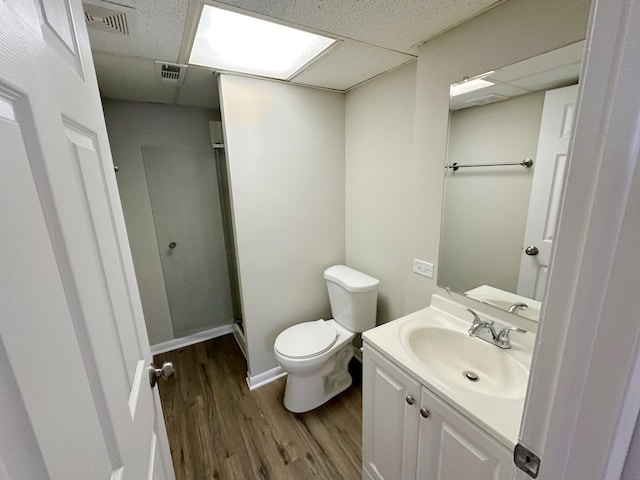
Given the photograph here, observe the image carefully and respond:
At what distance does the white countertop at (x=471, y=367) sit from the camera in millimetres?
800

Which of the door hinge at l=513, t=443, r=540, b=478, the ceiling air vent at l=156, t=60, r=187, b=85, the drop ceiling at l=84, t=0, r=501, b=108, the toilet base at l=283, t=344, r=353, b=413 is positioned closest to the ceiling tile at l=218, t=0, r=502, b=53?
the drop ceiling at l=84, t=0, r=501, b=108

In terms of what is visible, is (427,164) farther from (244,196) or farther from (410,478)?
(410,478)

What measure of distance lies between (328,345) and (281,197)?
107 centimetres

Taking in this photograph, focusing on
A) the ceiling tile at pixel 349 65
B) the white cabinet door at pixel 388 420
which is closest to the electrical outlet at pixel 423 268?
the white cabinet door at pixel 388 420

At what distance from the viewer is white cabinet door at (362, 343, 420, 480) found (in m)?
1.07

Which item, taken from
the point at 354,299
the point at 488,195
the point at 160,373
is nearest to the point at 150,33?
the point at 160,373

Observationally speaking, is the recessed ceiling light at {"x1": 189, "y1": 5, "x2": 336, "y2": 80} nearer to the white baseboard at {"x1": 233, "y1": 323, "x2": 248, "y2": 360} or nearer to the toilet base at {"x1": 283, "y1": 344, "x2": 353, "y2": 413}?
the toilet base at {"x1": 283, "y1": 344, "x2": 353, "y2": 413}

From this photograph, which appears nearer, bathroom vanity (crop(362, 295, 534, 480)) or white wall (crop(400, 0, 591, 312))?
bathroom vanity (crop(362, 295, 534, 480))

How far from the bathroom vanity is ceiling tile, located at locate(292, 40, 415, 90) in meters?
1.32

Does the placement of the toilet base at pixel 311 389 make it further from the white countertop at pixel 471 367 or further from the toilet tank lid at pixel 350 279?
the white countertop at pixel 471 367

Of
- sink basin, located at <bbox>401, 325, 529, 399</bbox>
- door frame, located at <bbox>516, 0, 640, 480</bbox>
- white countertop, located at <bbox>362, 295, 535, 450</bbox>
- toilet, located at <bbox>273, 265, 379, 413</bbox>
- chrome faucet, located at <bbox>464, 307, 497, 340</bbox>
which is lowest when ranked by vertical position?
toilet, located at <bbox>273, 265, 379, 413</bbox>

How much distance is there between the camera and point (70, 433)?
0.36 m

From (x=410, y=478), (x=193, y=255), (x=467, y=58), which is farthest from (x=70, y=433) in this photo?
(x=193, y=255)

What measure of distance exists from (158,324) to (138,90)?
1932mm
